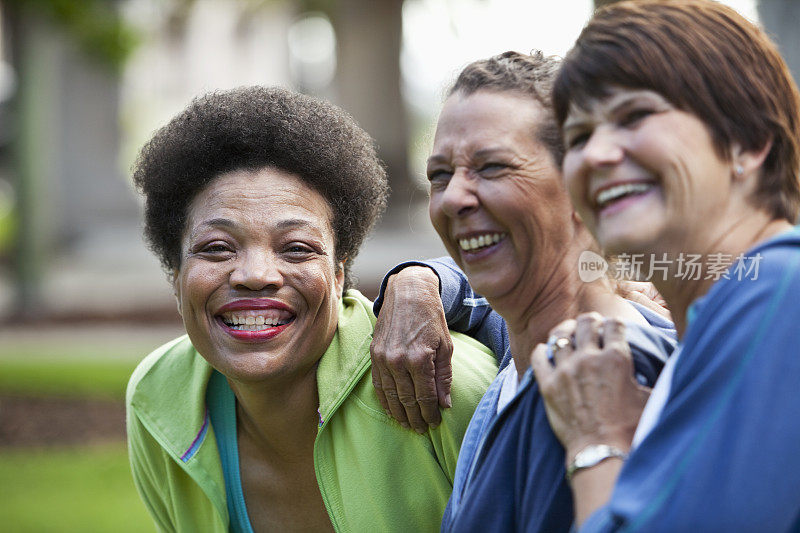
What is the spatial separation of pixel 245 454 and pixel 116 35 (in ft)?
30.4

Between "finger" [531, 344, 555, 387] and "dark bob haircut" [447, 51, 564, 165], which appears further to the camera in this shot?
"dark bob haircut" [447, 51, 564, 165]

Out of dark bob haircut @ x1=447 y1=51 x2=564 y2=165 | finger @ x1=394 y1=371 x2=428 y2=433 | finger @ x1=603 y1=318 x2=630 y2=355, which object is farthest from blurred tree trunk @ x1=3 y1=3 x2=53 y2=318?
finger @ x1=603 y1=318 x2=630 y2=355

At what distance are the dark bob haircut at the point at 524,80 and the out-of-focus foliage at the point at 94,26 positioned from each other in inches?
369

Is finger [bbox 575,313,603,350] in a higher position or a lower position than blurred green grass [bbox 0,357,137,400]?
higher

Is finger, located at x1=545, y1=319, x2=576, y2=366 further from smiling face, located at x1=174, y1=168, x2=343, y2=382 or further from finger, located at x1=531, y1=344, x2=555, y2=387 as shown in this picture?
smiling face, located at x1=174, y1=168, x2=343, y2=382

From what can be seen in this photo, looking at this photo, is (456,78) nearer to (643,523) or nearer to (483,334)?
(483,334)

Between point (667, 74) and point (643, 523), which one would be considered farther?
point (667, 74)

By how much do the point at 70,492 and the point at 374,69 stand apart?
36.5 feet

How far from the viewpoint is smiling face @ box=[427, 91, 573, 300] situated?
8.49ft

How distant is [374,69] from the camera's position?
16031 mm

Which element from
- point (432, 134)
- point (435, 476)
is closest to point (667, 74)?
point (432, 134)

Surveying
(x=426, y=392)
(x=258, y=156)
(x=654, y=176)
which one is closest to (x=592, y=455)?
(x=654, y=176)

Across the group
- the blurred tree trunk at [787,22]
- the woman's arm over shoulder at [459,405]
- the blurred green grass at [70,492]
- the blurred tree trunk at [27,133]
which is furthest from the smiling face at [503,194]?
the blurred tree trunk at [27,133]

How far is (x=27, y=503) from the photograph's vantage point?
605 centimetres
